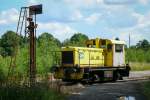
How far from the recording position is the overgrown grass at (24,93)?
1480 centimetres

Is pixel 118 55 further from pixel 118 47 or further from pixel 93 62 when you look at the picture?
pixel 93 62

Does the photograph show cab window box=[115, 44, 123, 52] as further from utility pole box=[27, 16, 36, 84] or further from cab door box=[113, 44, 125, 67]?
utility pole box=[27, 16, 36, 84]

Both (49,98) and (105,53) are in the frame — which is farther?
(105,53)

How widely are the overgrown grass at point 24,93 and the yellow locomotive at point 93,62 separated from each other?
1477 centimetres

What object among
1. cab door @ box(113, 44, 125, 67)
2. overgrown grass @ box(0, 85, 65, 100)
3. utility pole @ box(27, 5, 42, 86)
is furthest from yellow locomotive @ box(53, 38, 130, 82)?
overgrown grass @ box(0, 85, 65, 100)

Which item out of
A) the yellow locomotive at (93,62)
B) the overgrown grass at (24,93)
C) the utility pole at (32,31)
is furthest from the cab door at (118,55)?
the overgrown grass at (24,93)

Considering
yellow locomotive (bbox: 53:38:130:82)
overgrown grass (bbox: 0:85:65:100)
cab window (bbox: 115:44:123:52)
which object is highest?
cab window (bbox: 115:44:123:52)

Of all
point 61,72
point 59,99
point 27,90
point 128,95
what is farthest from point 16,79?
point 61,72

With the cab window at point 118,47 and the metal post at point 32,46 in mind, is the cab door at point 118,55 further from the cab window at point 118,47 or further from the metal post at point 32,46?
the metal post at point 32,46

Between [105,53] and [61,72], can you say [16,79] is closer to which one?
[61,72]

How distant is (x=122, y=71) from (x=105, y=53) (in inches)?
95.2

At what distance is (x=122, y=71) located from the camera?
35875 millimetres

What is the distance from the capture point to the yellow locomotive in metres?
31.5

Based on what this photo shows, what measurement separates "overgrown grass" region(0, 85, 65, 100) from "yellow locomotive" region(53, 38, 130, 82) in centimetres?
1477
